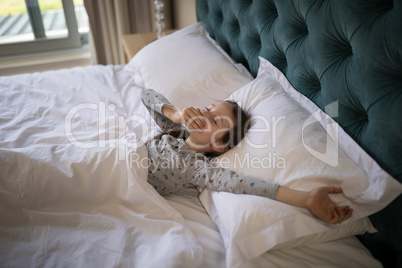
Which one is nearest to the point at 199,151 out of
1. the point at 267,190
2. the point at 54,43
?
the point at 267,190

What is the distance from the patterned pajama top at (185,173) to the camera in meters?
0.95

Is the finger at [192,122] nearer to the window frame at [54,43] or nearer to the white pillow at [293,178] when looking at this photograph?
the white pillow at [293,178]

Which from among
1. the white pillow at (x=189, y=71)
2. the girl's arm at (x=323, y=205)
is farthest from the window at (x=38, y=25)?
the girl's arm at (x=323, y=205)

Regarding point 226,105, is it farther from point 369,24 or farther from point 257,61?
point 369,24

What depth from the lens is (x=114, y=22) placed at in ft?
8.75

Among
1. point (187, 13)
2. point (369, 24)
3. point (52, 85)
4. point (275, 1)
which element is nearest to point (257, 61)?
point (275, 1)

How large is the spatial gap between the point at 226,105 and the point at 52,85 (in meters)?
1.05

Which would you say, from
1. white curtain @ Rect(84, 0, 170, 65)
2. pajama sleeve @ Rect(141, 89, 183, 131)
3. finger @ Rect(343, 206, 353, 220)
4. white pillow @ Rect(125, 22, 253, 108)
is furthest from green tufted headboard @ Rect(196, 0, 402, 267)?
white curtain @ Rect(84, 0, 170, 65)

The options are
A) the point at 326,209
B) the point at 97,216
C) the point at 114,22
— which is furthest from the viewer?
the point at 114,22

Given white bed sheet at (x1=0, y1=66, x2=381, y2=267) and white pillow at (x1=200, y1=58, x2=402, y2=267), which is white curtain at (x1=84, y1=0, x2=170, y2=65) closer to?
white bed sheet at (x1=0, y1=66, x2=381, y2=267)

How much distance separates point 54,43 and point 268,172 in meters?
2.66

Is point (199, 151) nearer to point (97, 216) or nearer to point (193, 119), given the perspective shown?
point (193, 119)

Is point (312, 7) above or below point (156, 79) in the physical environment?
above

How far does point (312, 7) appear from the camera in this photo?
1.04 m
